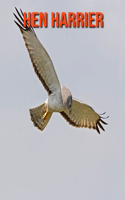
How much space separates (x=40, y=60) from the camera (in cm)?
1842

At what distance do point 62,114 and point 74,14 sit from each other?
2474mm

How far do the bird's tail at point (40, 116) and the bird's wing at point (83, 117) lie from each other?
0.78 m

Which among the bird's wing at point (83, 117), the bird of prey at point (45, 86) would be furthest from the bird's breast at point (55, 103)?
the bird's wing at point (83, 117)

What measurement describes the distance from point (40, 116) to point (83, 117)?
4.30ft

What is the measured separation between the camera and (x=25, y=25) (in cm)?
1827

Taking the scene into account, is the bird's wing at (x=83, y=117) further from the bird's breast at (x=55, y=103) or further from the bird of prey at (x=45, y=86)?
the bird's breast at (x=55, y=103)

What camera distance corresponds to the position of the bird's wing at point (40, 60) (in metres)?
18.2

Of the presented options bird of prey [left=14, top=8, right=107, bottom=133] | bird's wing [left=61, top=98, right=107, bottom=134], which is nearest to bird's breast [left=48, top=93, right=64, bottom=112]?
bird of prey [left=14, top=8, right=107, bottom=133]

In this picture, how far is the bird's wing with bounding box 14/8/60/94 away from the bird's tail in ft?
1.71

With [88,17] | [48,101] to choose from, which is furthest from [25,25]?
[88,17]

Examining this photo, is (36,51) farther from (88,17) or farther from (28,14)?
(88,17)

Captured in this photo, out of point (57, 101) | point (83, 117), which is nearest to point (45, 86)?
point (57, 101)

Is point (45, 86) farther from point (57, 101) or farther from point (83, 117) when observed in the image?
point (83, 117)

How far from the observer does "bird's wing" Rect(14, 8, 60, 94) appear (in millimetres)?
18250
